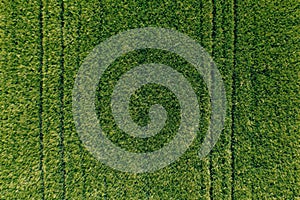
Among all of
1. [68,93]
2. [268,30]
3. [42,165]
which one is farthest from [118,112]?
[268,30]

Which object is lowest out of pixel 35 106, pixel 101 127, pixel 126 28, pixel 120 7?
pixel 101 127

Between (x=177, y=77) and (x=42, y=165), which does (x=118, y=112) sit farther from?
(x=42, y=165)

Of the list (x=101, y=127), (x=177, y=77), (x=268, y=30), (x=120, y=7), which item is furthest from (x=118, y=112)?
(x=268, y=30)

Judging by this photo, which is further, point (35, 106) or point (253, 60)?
point (253, 60)

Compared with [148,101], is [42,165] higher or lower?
lower

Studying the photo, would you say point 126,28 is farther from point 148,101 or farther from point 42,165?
point 42,165

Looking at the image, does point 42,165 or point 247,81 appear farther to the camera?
point 247,81
